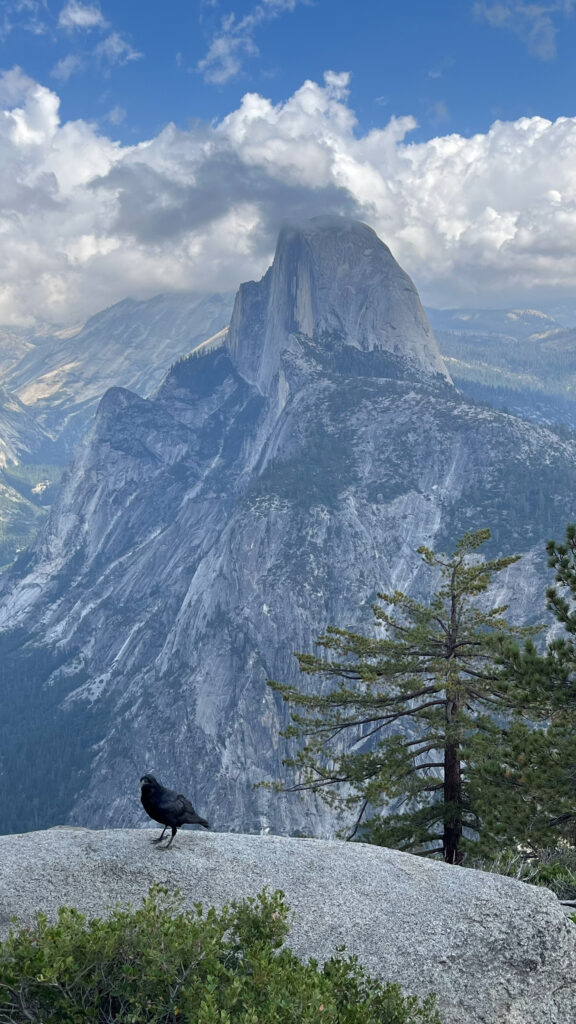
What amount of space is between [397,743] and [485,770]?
567cm

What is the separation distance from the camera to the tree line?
1814 centimetres

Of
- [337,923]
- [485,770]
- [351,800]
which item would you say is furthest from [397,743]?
[337,923]

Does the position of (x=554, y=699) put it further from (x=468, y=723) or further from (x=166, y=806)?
(x=166, y=806)

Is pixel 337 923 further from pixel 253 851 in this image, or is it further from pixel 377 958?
pixel 253 851

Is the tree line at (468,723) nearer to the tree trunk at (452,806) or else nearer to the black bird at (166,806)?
the tree trunk at (452,806)

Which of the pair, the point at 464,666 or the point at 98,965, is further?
the point at 464,666

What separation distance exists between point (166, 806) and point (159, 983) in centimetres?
537

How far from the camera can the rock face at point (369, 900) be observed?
31.9ft

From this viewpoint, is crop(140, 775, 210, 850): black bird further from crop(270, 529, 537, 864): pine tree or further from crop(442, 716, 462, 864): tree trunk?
crop(442, 716, 462, 864): tree trunk

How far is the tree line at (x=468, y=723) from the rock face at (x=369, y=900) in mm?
5823

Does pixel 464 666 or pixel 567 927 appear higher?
pixel 464 666

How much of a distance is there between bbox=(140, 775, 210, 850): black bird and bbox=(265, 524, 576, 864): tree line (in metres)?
9.09

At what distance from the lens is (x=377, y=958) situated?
10.3 metres

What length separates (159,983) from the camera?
7.89 m
